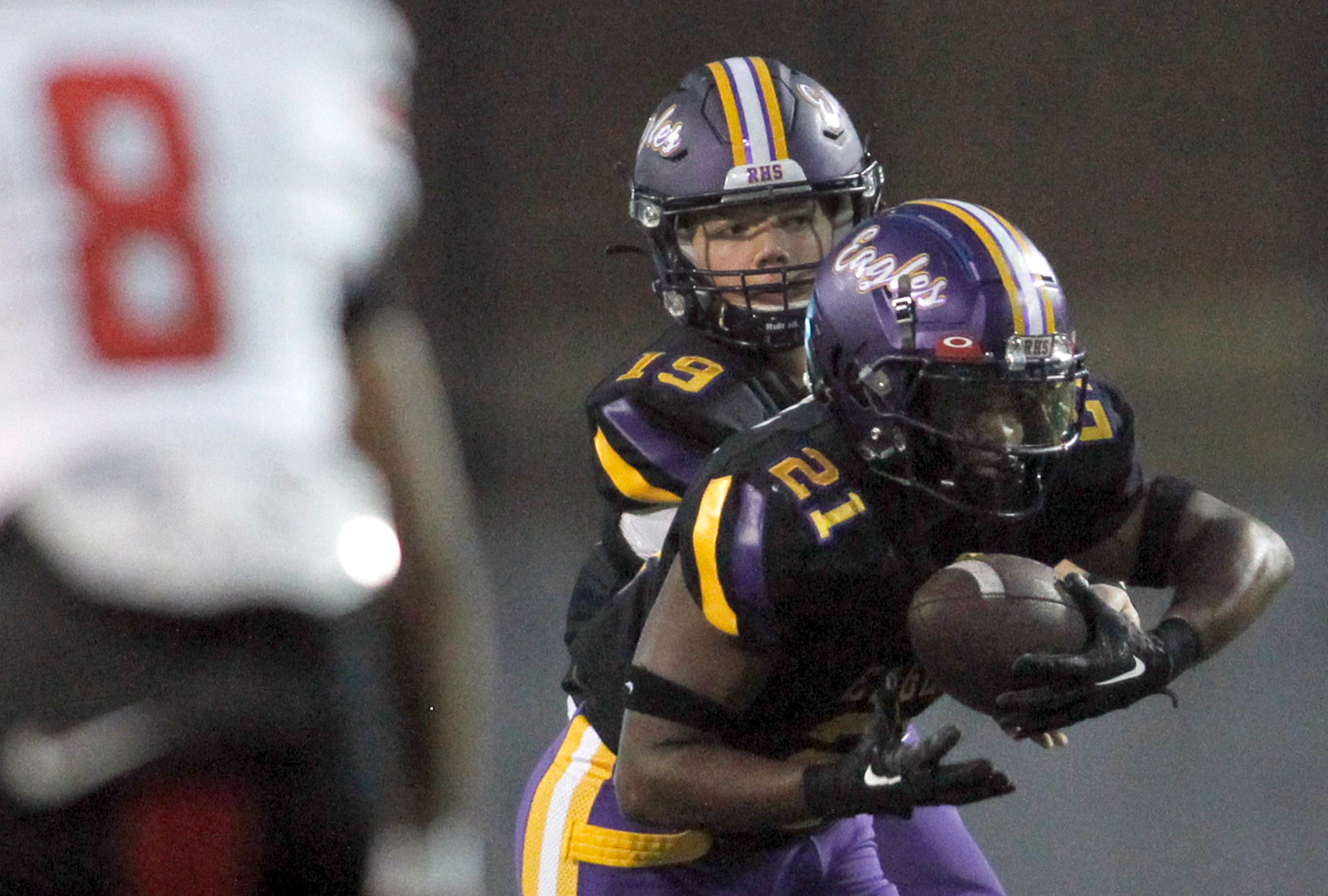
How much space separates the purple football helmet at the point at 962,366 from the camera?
2170 mm

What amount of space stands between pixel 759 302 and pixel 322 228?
128 centimetres

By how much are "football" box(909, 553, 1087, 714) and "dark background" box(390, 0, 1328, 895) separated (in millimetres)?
4433

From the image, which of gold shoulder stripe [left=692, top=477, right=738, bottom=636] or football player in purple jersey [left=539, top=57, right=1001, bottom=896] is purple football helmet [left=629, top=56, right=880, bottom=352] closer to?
football player in purple jersey [left=539, top=57, right=1001, bottom=896]

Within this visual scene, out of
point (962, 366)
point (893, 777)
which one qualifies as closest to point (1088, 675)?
point (893, 777)

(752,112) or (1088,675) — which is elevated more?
(752,112)

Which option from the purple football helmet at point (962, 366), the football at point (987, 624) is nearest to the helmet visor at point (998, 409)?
the purple football helmet at point (962, 366)

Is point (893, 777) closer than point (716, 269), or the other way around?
point (893, 777)

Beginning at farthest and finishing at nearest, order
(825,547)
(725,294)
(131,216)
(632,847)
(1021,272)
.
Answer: (725,294) < (632,847) < (1021,272) < (825,547) < (131,216)

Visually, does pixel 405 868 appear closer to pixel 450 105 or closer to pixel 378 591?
pixel 378 591

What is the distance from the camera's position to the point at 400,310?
1747 mm

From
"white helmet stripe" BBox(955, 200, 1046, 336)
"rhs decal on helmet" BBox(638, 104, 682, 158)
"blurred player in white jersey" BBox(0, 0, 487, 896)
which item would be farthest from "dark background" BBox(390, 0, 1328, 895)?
"blurred player in white jersey" BBox(0, 0, 487, 896)

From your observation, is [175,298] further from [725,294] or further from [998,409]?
[725,294]

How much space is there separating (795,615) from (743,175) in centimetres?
98

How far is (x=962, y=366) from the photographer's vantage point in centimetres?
218
